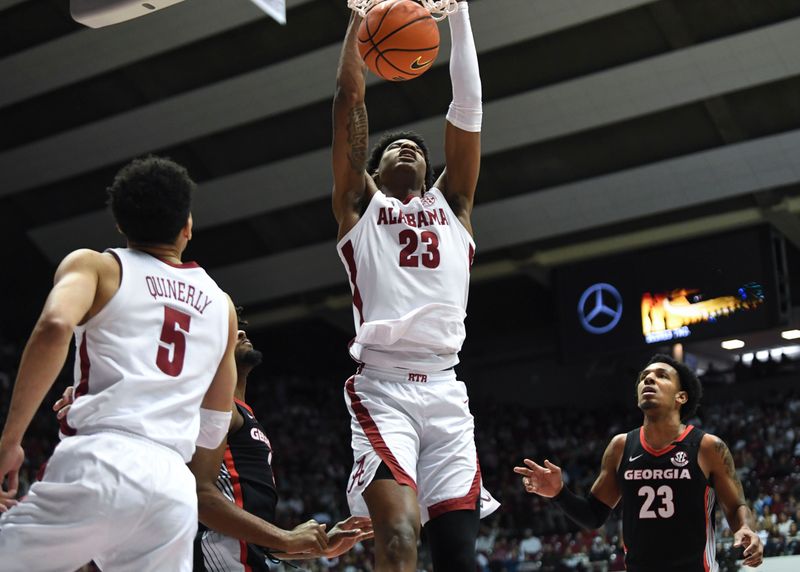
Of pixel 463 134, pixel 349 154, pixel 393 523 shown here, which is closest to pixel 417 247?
pixel 349 154

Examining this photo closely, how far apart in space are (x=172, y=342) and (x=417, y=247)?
156 cm

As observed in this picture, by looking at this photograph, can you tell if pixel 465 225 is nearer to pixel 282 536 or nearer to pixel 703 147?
pixel 282 536

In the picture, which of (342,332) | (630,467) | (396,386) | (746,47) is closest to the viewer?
(396,386)

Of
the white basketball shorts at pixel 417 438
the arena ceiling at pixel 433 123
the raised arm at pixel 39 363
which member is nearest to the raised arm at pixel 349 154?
the white basketball shorts at pixel 417 438

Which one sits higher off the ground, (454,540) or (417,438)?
(417,438)

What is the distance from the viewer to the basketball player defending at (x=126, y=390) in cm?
288

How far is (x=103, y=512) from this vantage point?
288 cm

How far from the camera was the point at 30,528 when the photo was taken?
286 centimetres

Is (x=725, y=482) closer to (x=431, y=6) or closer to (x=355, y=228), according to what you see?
(x=355, y=228)

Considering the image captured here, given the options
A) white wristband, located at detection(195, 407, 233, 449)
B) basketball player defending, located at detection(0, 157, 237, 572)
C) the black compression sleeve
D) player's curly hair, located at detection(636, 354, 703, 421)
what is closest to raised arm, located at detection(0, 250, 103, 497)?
basketball player defending, located at detection(0, 157, 237, 572)

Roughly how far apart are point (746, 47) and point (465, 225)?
1511 centimetres

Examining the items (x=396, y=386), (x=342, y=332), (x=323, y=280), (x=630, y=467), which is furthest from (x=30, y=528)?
(x=342, y=332)

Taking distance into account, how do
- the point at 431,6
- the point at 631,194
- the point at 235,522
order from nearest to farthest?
the point at 235,522, the point at 431,6, the point at 631,194

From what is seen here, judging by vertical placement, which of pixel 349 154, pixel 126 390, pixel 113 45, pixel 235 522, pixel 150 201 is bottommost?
pixel 235 522
